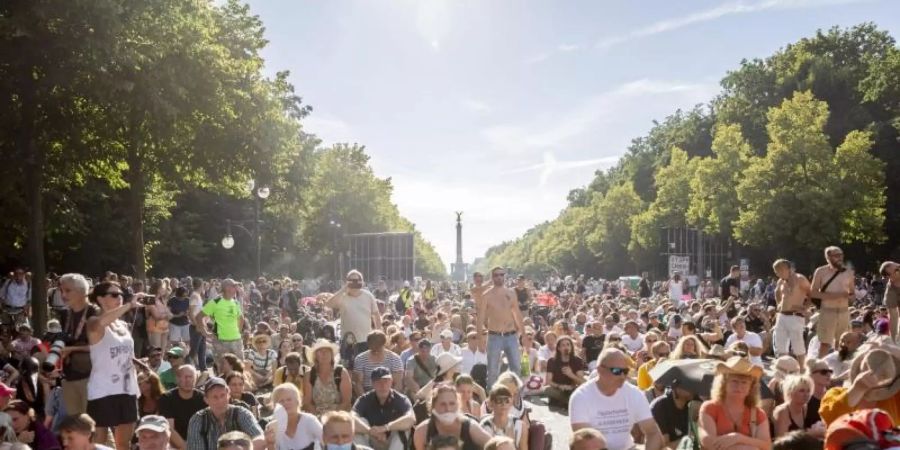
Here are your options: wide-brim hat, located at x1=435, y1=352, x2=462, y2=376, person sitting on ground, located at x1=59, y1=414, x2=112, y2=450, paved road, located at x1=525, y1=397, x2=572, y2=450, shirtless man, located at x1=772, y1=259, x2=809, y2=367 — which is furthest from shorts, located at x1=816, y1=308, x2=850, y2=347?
person sitting on ground, located at x1=59, y1=414, x2=112, y2=450

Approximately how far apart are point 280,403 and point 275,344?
10825 mm

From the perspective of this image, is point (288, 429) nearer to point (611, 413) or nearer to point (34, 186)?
point (611, 413)

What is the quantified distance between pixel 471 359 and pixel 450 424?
22.5 feet

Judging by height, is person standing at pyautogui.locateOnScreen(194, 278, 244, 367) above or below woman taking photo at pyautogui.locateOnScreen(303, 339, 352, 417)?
above

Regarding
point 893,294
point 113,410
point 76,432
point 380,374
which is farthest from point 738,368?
point 893,294

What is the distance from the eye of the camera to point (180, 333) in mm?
18891

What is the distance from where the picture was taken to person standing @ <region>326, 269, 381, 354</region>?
1324cm

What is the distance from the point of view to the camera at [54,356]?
26.0 feet

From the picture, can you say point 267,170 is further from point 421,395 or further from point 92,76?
point 421,395

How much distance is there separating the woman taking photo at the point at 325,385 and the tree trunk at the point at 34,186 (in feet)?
30.0

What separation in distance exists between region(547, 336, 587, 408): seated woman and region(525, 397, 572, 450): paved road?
0.91 feet

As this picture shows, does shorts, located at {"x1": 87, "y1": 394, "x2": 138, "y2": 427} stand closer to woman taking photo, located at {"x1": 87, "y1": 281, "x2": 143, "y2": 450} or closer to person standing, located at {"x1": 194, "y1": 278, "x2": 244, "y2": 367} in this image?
woman taking photo, located at {"x1": 87, "y1": 281, "x2": 143, "y2": 450}

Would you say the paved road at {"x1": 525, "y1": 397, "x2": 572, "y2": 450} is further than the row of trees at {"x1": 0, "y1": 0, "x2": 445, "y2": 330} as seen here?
No

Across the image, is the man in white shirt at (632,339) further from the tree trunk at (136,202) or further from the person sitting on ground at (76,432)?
the tree trunk at (136,202)
